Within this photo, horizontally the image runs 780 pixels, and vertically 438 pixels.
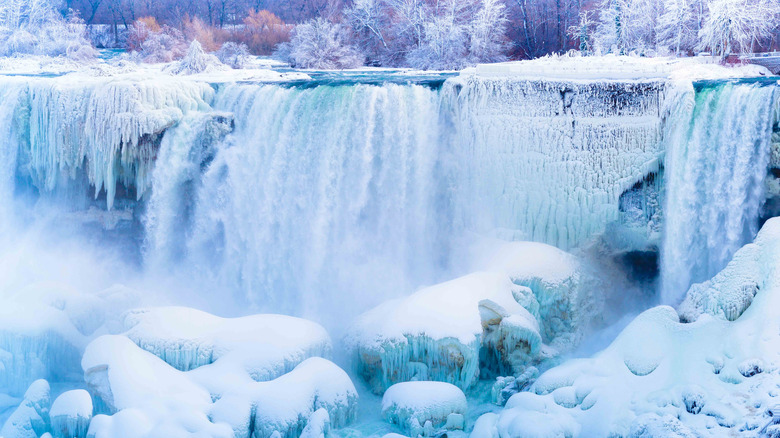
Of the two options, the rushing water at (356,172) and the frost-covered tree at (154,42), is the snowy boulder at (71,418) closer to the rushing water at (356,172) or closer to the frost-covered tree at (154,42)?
the rushing water at (356,172)

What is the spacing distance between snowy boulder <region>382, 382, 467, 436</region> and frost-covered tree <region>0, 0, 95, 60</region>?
17.7m

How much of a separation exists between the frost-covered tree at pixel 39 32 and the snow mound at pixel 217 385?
1595 cm

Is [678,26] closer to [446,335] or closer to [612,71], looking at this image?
[612,71]

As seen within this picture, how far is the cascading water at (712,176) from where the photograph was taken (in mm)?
9102

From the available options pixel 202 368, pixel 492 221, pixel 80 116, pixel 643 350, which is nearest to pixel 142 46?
pixel 80 116

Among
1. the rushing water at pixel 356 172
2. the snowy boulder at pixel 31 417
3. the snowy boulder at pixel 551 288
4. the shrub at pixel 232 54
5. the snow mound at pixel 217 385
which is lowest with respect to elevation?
the snowy boulder at pixel 31 417

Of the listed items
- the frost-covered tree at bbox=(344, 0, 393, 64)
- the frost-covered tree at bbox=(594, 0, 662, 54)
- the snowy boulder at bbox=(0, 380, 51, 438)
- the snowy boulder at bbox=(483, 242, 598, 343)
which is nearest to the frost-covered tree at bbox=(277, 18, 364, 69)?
the frost-covered tree at bbox=(344, 0, 393, 64)

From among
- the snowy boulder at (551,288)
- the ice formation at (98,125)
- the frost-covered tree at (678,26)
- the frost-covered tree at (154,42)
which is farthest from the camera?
the frost-covered tree at (154,42)

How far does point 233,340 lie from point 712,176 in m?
6.32

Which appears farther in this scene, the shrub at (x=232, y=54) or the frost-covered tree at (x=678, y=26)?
the shrub at (x=232, y=54)

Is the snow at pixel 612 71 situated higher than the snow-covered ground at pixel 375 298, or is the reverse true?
the snow at pixel 612 71

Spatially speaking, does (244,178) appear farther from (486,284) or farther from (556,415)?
(556,415)

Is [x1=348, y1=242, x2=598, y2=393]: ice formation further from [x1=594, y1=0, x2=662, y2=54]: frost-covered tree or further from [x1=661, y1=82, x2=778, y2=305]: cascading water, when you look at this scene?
[x1=594, y1=0, x2=662, y2=54]: frost-covered tree

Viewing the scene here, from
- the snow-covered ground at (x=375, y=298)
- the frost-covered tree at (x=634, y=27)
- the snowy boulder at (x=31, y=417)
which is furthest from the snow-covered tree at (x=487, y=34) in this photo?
the snowy boulder at (x=31, y=417)
